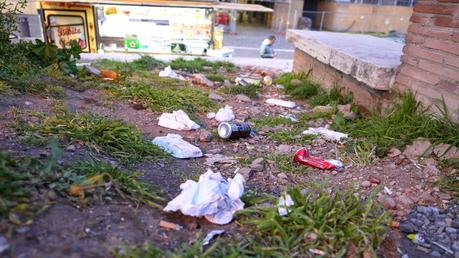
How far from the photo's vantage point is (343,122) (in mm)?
3945

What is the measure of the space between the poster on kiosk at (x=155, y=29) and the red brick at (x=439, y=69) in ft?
22.5

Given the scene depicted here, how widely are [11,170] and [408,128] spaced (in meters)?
3.06

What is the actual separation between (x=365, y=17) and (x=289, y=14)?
519 cm

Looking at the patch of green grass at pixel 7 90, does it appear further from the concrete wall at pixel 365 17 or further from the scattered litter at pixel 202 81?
the concrete wall at pixel 365 17

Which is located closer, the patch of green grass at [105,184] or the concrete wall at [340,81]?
the patch of green grass at [105,184]

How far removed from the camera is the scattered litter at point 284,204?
6.50ft

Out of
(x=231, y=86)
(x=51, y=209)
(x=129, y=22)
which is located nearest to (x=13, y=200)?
(x=51, y=209)

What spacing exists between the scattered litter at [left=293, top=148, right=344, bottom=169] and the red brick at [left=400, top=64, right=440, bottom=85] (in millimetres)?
1122

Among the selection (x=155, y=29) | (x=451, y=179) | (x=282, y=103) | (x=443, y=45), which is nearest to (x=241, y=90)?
(x=282, y=103)

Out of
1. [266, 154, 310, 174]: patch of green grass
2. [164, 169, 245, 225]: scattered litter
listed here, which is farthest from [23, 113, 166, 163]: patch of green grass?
[266, 154, 310, 174]: patch of green grass

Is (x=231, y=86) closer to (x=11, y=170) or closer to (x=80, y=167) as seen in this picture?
(x=80, y=167)

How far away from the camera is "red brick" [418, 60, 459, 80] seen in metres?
2.99

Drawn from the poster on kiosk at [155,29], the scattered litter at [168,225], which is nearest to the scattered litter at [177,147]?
the scattered litter at [168,225]

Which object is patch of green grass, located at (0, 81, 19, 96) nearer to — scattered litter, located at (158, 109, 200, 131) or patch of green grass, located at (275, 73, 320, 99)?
scattered litter, located at (158, 109, 200, 131)
